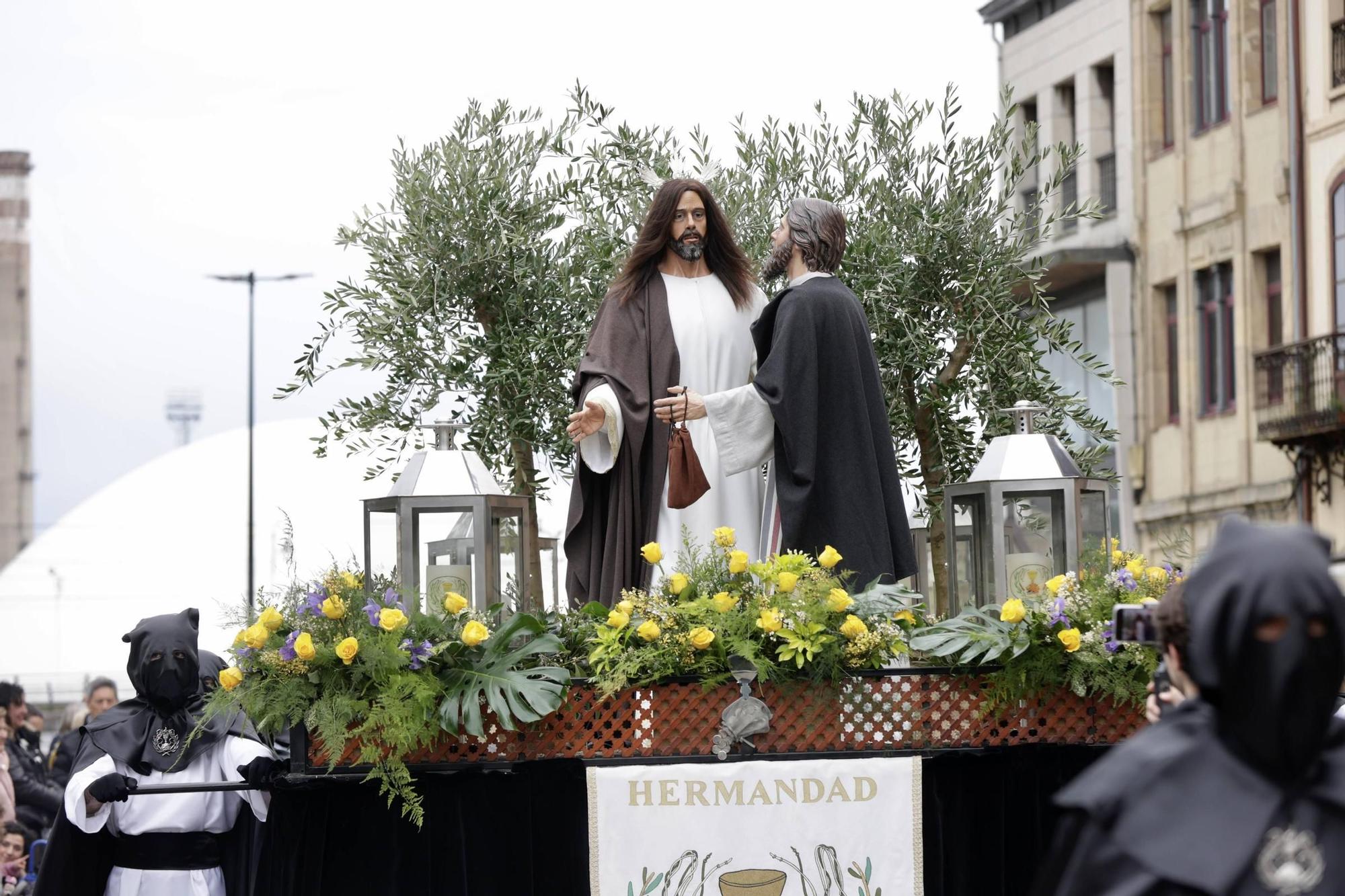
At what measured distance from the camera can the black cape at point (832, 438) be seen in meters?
7.14

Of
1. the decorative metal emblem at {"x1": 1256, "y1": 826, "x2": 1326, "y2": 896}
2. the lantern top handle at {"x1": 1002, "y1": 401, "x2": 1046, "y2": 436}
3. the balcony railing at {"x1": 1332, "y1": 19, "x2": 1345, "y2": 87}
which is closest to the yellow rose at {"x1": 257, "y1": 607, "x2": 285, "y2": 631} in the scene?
the lantern top handle at {"x1": 1002, "y1": 401, "x2": 1046, "y2": 436}

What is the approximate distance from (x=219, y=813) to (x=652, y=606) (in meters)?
1.75

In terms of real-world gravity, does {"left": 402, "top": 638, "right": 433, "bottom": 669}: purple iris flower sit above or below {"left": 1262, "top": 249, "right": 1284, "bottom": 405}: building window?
below

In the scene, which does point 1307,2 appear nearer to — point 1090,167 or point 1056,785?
point 1090,167

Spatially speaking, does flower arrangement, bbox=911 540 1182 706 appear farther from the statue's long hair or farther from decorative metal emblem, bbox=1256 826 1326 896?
decorative metal emblem, bbox=1256 826 1326 896

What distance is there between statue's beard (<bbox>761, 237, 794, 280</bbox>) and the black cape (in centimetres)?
24

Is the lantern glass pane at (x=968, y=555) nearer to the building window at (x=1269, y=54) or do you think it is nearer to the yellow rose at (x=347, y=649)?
the yellow rose at (x=347, y=649)

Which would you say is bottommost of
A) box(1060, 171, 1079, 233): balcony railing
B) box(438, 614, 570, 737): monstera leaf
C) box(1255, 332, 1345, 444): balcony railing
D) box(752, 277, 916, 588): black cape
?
box(438, 614, 570, 737): monstera leaf

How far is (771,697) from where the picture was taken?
6109 mm

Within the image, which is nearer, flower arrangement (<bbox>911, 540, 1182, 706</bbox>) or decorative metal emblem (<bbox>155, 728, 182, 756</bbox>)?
flower arrangement (<bbox>911, 540, 1182, 706</bbox>)

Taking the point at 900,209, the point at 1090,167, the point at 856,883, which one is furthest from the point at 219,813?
the point at 1090,167

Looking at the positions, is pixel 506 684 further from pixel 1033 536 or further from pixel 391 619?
pixel 1033 536

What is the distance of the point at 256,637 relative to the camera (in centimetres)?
607

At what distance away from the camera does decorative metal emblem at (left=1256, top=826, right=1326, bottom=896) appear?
2.75m
